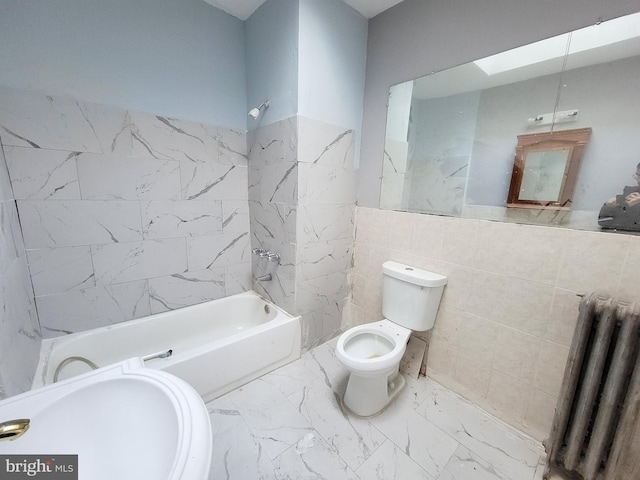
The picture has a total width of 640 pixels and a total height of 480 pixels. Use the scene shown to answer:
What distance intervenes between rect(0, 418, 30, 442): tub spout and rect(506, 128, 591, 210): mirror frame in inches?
76.9

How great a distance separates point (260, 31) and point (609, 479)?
290 centimetres

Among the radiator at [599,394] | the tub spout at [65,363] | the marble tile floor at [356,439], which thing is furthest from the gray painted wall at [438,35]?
the tub spout at [65,363]

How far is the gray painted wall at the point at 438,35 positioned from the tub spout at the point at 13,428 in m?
1.83

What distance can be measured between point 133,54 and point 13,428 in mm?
1805

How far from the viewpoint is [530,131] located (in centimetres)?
126

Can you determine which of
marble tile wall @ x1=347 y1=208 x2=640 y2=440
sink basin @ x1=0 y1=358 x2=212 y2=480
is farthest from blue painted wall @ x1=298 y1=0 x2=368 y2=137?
sink basin @ x1=0 y1=358 x2=212 y2=480

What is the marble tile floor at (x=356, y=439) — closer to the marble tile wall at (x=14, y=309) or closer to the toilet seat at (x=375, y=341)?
the toilet seat at (x=375, y=341)

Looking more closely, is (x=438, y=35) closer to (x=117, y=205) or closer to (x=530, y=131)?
(x=530, y=131)

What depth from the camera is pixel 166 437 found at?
604 millimetres


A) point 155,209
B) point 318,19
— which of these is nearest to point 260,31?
point 318,19

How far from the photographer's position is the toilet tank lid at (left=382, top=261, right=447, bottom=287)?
1468mm

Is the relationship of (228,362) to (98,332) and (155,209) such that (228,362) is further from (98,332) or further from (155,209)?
(155,209)

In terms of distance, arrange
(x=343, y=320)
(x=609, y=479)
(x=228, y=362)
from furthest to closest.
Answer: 1. (x=343, y=320)
2. (x=228, y=362)
3. (x=609, y=479)

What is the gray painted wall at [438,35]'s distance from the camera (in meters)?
1.09
